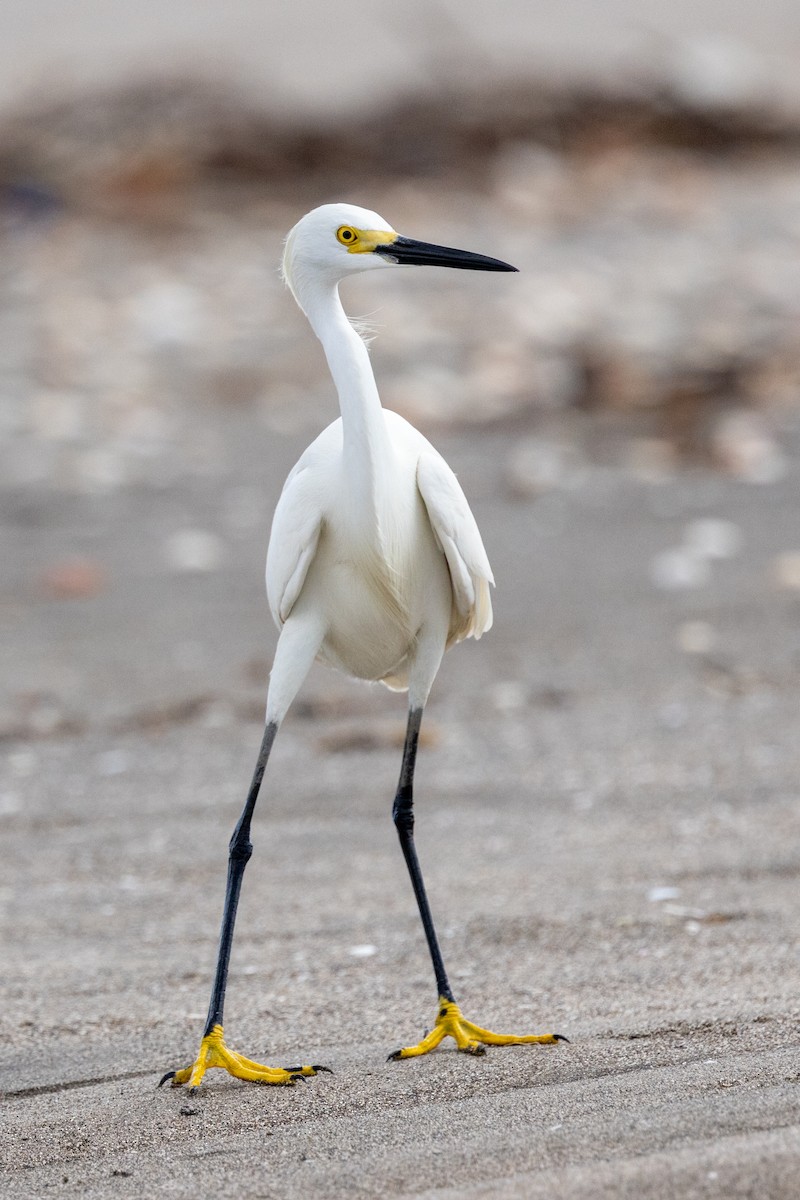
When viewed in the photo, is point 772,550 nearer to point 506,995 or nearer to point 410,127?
point 506,995

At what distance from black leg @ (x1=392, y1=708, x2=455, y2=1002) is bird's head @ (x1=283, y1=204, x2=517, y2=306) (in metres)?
1.16

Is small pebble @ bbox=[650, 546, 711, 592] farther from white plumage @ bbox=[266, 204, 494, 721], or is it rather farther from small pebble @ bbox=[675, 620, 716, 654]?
white plumage @ bbox=[266, 204, 494, 721]

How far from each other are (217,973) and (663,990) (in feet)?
3.72

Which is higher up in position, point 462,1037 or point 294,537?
point 294,537

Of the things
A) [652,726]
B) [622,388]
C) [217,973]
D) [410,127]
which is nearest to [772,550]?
[652,726]

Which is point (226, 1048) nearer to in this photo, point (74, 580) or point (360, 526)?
point (360, 526)

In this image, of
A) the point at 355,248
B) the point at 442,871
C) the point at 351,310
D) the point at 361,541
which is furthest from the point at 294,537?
the point at 351,310

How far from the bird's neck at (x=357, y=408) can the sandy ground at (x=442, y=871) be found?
142 centimetres

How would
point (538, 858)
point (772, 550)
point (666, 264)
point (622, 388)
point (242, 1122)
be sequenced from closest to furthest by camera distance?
point (242, 1122), point (538, 858), point (772, 550), point (622, 388), point (666, 264)

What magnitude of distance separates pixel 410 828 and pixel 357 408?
1209mm

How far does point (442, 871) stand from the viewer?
17.0 feet

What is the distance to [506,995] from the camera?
415 centimetres

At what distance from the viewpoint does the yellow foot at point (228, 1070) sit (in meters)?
3.45

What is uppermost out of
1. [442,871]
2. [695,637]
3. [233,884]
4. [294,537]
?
[294,537]
